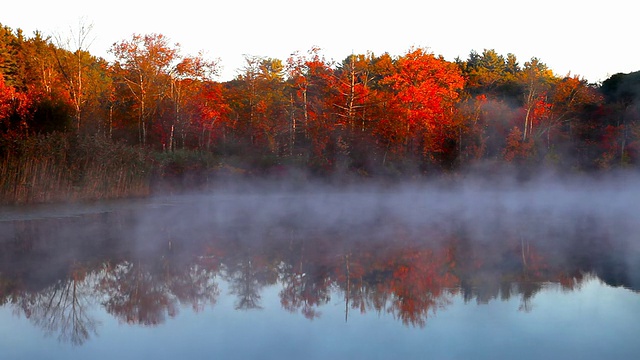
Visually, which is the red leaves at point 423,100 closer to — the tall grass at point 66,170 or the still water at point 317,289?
the tall grass at point 66,170

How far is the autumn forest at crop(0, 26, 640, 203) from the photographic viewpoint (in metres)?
34.6

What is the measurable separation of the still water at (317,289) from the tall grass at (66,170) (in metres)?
2.84

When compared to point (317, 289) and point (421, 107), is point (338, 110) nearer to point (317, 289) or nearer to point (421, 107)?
point (421, 107)

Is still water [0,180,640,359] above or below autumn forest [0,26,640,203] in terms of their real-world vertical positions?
below

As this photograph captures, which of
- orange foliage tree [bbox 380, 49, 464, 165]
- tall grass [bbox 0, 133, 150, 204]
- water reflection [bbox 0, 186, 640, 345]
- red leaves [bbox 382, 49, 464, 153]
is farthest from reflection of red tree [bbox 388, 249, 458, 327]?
red leaves [bbox 382, 49, 464, 153]

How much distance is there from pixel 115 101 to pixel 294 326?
51002 mm

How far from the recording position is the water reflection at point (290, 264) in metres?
7.57

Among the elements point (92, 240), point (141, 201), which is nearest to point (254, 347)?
point (92, 240)

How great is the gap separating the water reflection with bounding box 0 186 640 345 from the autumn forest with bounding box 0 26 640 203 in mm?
11552

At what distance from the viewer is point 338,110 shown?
41.2 m

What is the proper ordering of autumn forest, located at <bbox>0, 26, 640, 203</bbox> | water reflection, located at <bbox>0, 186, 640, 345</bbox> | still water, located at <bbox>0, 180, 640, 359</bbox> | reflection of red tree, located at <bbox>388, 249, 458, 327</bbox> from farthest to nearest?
autumn forest, located at <bbox>0, 26, 640, 203</bbox> < water reflection, located at <bbox>0, 186, 640, 345</bbox> < reflection of red tree, located at <bbox>388, 249, 458, 327</bbox> < still water, located at <bbox>0, 180, 640, 359</bbox>

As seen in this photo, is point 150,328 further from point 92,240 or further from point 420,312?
point 92,240

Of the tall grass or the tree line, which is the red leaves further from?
the tall grass

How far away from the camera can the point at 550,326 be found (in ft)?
21.0
